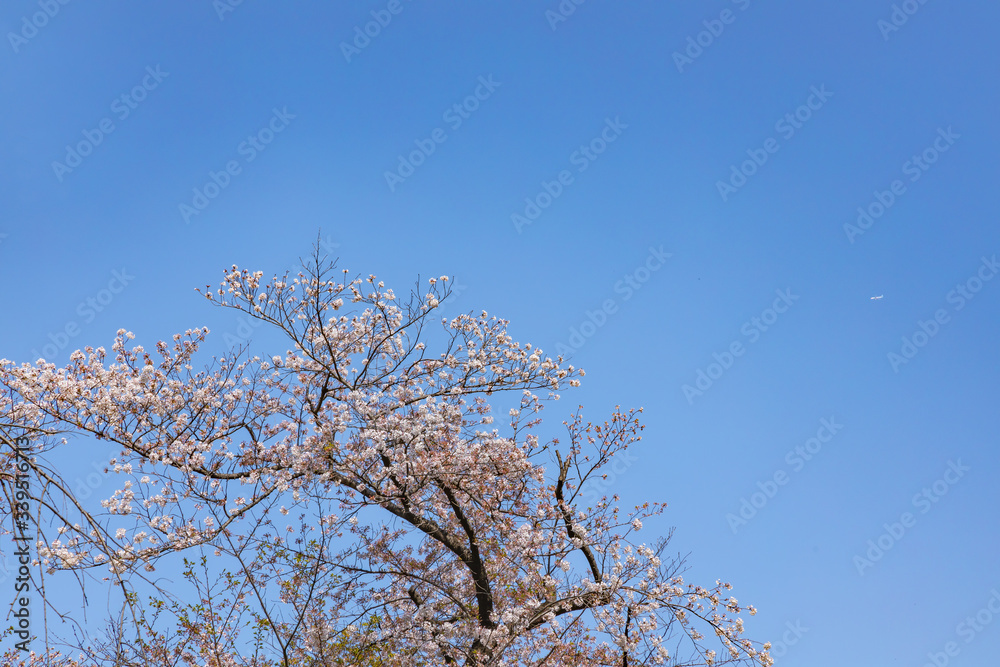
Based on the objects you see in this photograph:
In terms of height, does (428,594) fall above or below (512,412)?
below

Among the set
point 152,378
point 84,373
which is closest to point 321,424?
point 152,378

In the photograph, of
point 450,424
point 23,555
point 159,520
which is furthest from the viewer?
point 450,424

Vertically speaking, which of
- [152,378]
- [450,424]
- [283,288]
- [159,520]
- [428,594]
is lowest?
[428,594]

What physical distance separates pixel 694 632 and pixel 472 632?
3150 millimetres

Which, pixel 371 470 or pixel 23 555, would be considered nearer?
pixel 23 555

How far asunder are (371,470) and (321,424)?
38.7 inches

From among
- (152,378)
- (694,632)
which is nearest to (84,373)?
(152,378)

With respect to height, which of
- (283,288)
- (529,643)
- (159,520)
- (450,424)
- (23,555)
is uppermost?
(283,288)

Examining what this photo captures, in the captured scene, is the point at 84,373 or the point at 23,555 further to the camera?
the point at 84,373

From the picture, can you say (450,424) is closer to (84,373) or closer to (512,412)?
(512,412)

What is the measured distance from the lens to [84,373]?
10.1 metres

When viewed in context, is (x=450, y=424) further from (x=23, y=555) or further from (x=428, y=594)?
(x=23, y=555)

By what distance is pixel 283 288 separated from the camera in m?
10.4

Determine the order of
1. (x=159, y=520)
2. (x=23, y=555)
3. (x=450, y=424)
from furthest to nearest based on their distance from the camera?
(x=450, y=424)
(x=159, y=520)
(x=23, y=555)
